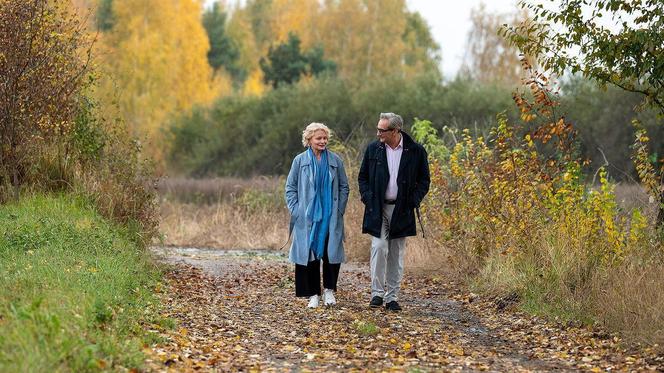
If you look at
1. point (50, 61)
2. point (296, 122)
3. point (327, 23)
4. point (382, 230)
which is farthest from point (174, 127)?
point (382, 230)

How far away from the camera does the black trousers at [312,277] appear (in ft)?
37.8

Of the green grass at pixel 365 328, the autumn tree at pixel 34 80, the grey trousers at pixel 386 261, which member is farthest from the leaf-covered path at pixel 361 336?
the autumn tree at pixel 34 80

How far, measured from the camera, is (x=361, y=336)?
31.4 ft

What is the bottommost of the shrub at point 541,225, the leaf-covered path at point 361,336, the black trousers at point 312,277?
the leaf-covered path at point 361,336

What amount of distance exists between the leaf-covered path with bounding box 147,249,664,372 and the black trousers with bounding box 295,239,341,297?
201 mm

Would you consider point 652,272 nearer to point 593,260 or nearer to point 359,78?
point 593,260

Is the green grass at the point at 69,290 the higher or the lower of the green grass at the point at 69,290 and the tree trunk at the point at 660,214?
the lower

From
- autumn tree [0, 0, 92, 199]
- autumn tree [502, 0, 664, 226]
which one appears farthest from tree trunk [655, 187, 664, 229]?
autumn tree [0, 0, 92, 199]

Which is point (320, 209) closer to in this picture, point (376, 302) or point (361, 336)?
point (376, 302)

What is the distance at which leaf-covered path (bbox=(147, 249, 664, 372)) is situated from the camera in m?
8.25

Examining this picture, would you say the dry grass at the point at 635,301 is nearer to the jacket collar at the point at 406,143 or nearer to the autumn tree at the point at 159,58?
the jacket collar at the point at 406,143

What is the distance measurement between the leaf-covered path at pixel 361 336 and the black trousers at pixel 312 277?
0.66ft

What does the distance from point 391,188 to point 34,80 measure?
606 centimetres

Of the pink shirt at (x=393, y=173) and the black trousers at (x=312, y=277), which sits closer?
the pink shirt at (x=393, y=173)
